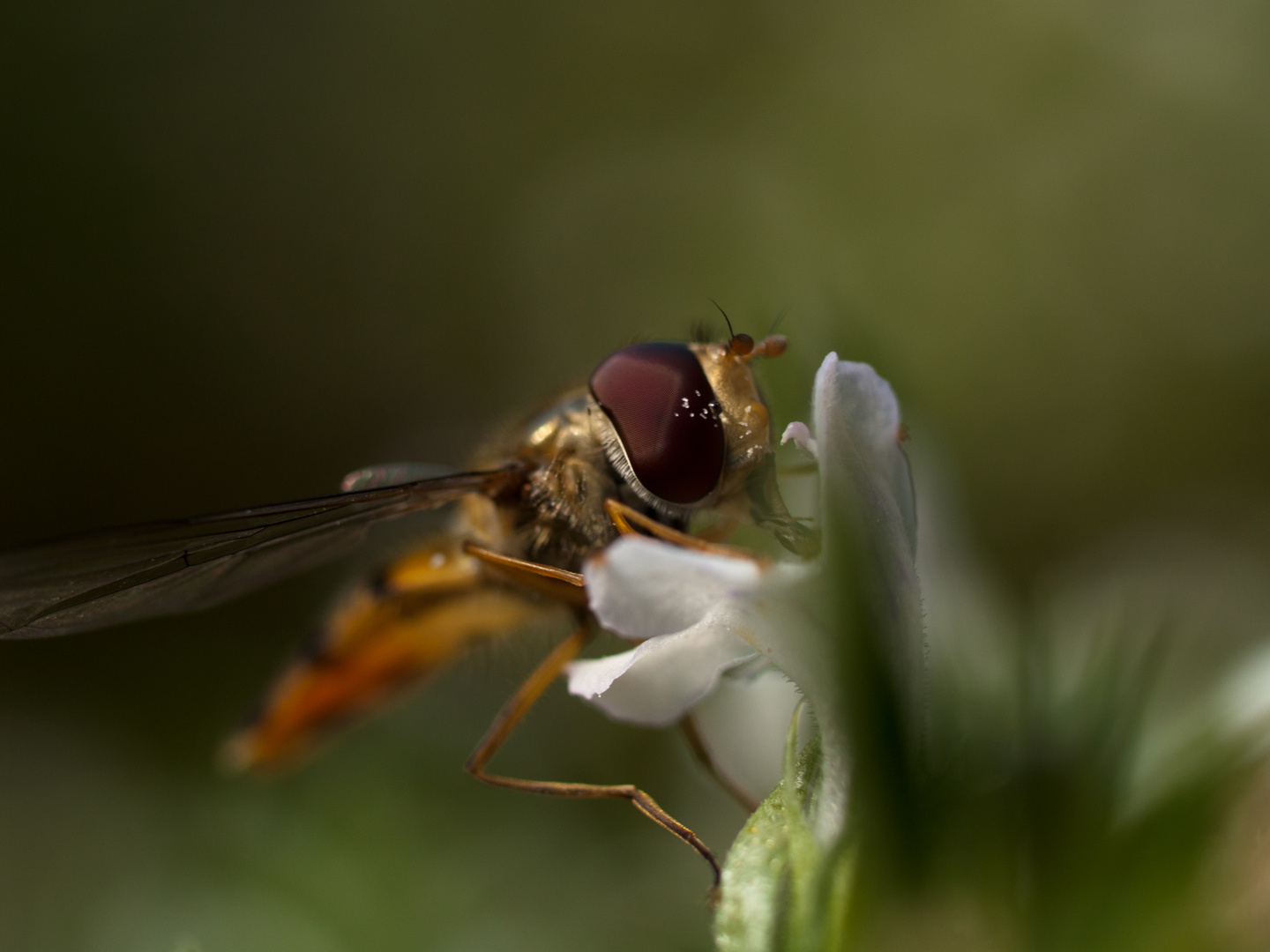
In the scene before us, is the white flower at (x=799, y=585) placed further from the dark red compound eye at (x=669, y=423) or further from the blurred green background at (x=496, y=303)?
the dark red compound eye at (x=669, y=423)

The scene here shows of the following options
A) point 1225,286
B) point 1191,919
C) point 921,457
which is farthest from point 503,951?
point 1225,286

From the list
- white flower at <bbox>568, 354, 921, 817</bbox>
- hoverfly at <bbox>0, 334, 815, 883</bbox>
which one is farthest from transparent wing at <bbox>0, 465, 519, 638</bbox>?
white flower at <bbox>568, 354, 921, 817</bbox>

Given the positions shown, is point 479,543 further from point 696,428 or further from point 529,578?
point 696,428

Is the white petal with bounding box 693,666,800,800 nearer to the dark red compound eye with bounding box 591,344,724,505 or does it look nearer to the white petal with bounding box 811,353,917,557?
the dark red compound eye with bounding box 591,344,724,505

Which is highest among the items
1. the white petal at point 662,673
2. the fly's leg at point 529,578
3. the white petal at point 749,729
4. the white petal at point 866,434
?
the white petal at point 866,434

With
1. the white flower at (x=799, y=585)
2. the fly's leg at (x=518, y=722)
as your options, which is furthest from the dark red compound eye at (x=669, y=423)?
the white flower at (x=799, y=585)

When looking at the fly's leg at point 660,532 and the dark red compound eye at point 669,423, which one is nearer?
the fly's leg at point 660,532

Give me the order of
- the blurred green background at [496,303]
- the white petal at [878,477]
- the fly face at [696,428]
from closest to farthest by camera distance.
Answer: the white petal at [878,477]
the fly face at [696,428]
the blurred green background at [496,303]
